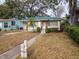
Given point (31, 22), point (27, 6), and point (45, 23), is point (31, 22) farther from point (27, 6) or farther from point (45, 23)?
point (27, 6)

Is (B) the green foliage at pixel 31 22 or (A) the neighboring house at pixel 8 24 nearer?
(B) the green foliage at pixel 31 22

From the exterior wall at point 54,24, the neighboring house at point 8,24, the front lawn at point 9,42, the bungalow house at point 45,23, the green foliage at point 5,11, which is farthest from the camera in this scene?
the green foliage at point 5,11

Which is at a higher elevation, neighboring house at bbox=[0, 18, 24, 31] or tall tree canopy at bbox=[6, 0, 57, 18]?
tall tree canopy at bbox=[6, 0, 57, 18]

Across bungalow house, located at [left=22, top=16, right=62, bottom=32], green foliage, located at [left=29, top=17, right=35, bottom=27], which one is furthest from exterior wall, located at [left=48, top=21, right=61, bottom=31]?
green foliage, located at [left=29, top=17, right=35, bottom=27]

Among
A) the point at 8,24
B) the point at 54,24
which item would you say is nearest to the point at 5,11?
the point at 8,24

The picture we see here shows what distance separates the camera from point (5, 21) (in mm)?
47000

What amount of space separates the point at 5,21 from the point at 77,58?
3826 centimetres

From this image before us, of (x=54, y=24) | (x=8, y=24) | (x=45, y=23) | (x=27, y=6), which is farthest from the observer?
(x=27, y=6)

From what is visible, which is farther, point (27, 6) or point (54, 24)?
point (27, 6)

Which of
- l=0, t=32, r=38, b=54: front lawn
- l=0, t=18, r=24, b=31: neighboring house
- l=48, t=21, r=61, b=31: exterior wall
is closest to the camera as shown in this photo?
l=0, t=32, r=38, b=54: front lawn

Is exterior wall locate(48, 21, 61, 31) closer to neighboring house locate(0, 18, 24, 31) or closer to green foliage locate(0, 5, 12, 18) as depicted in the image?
neighboring house locate(0, 18, 24, 31)

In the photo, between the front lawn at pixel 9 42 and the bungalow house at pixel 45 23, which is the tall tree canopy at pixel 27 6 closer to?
the bungalow house at pixel 45 23

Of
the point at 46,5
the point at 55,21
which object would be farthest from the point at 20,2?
the point at 55,21

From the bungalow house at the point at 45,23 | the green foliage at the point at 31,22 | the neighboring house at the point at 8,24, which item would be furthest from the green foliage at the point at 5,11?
the green foliage at the point at 31,22
